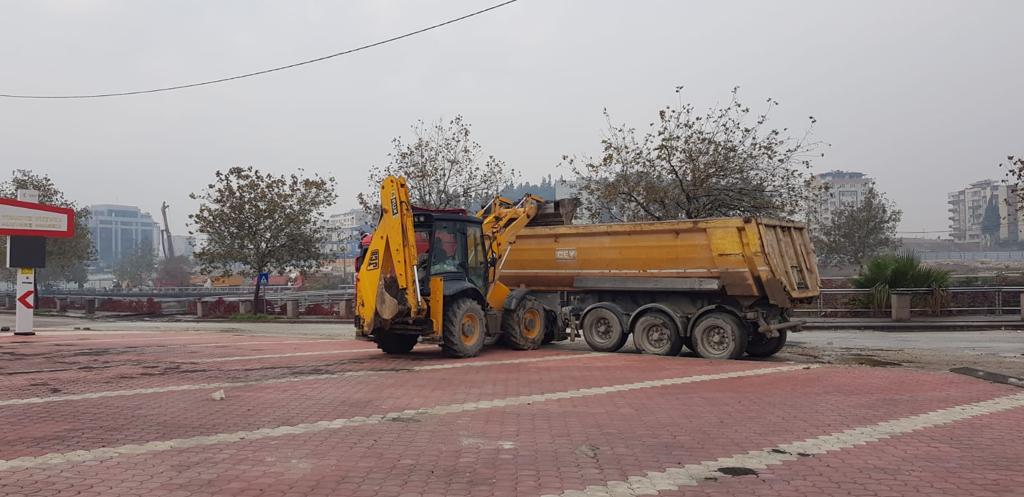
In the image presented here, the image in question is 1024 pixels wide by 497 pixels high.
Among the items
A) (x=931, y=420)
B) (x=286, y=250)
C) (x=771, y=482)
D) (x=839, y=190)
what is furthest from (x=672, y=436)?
(x=839, y=190)

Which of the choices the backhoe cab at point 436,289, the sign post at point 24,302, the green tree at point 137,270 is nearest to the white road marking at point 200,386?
the backhoe cab at point 436,289

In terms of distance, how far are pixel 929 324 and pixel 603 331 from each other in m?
12.9

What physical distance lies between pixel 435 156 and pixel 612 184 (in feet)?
36.9

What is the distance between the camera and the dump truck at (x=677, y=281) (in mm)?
12984

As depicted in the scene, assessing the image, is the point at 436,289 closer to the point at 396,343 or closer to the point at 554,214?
the point at 396,343

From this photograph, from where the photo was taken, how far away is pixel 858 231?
→ 46.9 metres

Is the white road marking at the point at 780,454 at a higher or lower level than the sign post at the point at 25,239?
lower

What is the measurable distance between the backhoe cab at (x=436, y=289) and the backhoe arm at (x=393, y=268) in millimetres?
16

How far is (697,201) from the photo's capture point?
80.7ft

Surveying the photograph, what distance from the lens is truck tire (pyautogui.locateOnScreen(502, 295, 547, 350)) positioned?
14.5m

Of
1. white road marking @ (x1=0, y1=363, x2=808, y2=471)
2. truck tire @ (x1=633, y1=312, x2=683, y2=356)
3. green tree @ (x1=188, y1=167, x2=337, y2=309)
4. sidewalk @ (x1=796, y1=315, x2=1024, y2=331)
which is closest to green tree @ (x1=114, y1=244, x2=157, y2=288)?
green tree @ (x1=188, y1=167, x2=337, y2=309)

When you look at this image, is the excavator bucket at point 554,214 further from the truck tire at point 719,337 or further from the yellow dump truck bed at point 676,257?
the truck tire at point 719,337

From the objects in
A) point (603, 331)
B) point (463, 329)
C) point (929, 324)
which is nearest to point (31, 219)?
point (463, 329)

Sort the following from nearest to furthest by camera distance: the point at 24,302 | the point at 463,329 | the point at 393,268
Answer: the point at 393,268, the point at 463,329, the point at 24,302
